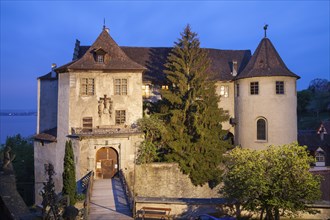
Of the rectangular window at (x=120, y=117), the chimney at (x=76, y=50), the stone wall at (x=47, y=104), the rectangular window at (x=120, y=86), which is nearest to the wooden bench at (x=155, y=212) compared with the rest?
the rectangular window at (x=120, y=117)

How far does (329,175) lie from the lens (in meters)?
28.9

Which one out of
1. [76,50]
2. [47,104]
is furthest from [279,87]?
[47,104]

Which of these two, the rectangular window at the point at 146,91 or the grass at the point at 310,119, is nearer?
the rectangular window at the point at 146,91

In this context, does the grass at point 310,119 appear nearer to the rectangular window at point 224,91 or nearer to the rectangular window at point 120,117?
the rectangular window at point 224,91

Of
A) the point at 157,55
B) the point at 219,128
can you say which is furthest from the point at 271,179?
the point at 157,55

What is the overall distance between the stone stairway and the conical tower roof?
9.22 metres

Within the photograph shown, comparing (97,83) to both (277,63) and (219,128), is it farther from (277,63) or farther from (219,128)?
(277,63)

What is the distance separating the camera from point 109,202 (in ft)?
61.0

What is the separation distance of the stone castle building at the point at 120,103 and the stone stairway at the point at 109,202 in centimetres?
292

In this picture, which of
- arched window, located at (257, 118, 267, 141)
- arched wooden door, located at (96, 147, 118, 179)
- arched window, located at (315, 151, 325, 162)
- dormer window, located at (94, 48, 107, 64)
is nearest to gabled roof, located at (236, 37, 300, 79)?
arched window, located at (257, 118, 267, 141)

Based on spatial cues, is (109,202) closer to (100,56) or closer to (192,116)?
(192,116)

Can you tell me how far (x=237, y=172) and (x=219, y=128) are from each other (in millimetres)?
11056

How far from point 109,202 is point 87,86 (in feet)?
37.1

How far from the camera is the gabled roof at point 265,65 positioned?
100.0 feet
